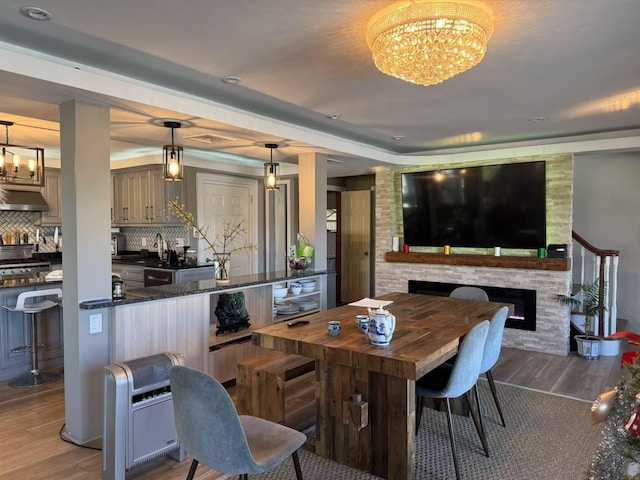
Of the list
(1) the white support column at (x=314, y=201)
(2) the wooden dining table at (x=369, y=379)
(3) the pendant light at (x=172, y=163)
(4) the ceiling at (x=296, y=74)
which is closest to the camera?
(4) the ceiling at (x=296, y=74)

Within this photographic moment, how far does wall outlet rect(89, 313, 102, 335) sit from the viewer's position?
114 inches

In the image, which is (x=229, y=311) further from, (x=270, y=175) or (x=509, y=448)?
(x=509, y=448)

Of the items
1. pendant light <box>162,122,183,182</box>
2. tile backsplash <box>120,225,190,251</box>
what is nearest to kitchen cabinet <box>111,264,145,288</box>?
tile backsplash <box>120,225,190,251</box>

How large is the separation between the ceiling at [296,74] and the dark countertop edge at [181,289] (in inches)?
53.2

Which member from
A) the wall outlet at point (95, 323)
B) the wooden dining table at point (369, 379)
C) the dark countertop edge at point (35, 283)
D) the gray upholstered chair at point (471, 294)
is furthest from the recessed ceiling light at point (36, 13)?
the gray upholstered chair at point (471, 294)

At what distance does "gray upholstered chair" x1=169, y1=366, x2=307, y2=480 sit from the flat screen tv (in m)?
4.51

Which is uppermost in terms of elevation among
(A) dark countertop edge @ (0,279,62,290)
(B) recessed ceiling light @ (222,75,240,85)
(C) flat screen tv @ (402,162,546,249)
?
(B) recessed ceiling light @ (222,75,240,85)

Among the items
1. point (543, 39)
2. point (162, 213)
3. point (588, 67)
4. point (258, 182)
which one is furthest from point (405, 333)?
point (258, 182)

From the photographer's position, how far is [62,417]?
10.9 feet

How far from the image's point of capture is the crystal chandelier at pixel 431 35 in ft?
6.61

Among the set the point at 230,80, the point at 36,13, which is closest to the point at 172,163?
the point at 230,80

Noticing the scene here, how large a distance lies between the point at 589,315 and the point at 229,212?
506 centimetres

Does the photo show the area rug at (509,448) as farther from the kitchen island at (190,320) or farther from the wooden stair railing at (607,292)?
the wooden stair railing at (607,292)

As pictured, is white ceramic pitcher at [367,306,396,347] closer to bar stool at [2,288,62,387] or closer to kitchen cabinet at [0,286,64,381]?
bar stool at [2,288,62,387]
